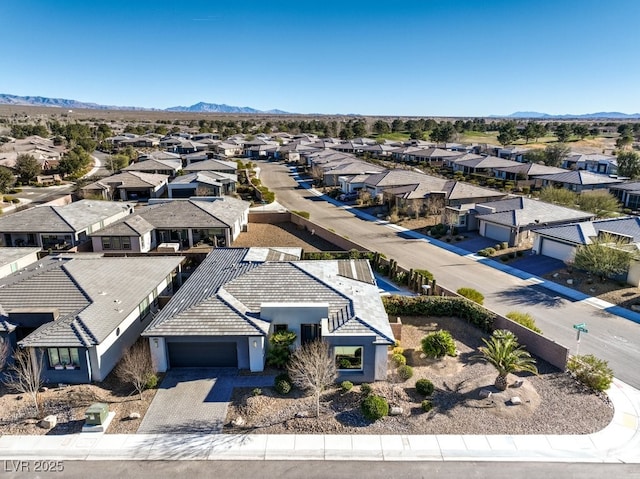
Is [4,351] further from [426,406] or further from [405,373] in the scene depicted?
[426,406]

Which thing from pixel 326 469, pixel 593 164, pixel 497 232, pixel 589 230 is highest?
pixel 593 164

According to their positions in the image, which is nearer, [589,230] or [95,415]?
[95,415]

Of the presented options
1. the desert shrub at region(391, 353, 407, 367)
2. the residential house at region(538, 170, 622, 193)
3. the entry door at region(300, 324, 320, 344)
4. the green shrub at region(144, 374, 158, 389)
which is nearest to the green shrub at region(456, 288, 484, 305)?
the desert shrub at region(391, 353, 407, 367)

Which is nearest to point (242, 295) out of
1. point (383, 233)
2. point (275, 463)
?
point (275, 463)

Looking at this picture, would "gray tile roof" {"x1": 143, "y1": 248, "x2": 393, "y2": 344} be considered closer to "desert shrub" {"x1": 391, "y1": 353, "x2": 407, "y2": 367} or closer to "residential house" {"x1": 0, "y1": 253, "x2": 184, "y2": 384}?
"desert shrub" {"x1": 391, "y1": 353, "x2": 407, "y2": 367}

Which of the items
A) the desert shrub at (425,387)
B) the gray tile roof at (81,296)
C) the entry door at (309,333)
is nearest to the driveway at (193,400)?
the entry door at (309,333)

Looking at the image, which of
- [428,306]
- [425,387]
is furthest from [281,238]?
[425,387]
